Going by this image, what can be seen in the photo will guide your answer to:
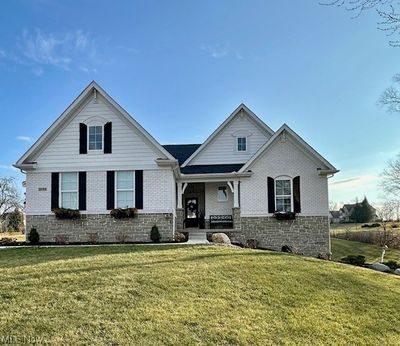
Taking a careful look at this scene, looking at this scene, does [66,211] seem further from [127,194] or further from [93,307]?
[93,307]

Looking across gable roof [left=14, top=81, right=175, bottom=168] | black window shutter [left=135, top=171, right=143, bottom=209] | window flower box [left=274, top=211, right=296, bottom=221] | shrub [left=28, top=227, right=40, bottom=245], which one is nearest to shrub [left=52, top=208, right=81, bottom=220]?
shrub [left=28, top=227, right=40, bottom=245]

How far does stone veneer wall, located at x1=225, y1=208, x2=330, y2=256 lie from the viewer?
1794cm

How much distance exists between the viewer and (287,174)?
1830 centimetres

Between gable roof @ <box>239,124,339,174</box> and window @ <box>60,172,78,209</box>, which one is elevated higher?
gable roof @ <box>239,124,339,174</box>

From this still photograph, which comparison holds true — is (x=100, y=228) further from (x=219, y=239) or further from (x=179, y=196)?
(x=219, y=239)

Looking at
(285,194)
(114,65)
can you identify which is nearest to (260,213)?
(285,194)

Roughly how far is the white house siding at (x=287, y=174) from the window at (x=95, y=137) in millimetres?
6907

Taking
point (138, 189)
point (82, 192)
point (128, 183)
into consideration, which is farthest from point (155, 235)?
point (82, 192)

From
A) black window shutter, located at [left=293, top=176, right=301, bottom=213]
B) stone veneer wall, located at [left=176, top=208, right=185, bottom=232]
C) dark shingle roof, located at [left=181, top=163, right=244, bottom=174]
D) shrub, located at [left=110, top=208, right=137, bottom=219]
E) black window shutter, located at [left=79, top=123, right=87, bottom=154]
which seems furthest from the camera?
dark shingle roof, located at [left=181, top=163, right=244, bottom=174]

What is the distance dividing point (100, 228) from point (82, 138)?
3954 millimetres

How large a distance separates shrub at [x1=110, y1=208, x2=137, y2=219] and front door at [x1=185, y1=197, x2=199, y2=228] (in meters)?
5.69

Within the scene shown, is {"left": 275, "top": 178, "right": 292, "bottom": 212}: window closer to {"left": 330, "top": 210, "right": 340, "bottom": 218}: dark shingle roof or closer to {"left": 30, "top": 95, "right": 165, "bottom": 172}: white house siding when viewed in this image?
{"left": 30, "top": 95, "right": 165, "bottom": 172}: white house siding

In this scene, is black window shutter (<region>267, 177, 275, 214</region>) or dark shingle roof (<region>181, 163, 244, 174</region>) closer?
black window shutter (<region>267, 177, 275, 214</region>)

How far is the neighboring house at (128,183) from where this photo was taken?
53.5ft
